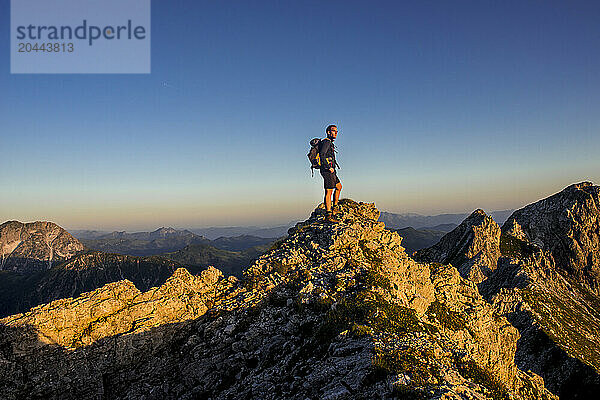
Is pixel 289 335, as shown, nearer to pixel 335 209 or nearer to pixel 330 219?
pixel 330 219

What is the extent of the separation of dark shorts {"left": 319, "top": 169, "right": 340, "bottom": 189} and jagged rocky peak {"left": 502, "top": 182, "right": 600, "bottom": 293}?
13185 centimetres

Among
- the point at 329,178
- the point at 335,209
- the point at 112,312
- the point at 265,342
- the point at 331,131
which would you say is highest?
the point at 331,131

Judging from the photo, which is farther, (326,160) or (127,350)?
(326,160)

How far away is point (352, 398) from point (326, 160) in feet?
71.3

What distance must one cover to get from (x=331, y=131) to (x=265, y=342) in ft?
65.4

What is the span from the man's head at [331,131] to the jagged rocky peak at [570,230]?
5289 inches

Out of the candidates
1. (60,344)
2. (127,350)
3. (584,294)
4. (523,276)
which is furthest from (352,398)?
(584,294)

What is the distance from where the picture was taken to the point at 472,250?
10938 centimetres

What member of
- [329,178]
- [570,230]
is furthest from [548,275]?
[329,178]

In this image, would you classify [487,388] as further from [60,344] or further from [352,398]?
[60,344]

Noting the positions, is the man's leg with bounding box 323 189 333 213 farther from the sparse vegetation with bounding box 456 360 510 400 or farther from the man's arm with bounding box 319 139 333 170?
the sparse vegetation with bounding box 456 360 510 400

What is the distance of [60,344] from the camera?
1819 centimetres

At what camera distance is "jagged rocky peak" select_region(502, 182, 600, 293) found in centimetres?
13950

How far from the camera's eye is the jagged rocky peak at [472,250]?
10300cm
